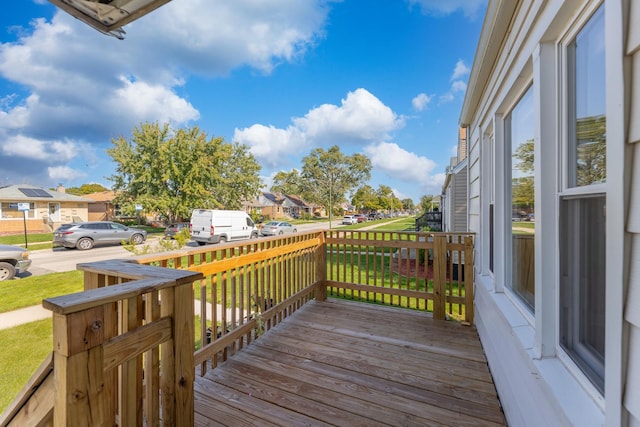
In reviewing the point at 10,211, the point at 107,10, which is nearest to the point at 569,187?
the point at 107,10

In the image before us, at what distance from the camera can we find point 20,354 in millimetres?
3143

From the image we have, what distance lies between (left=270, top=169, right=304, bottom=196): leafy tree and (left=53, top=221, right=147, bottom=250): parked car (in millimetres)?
27832

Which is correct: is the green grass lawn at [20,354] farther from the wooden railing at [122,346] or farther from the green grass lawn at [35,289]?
the wooden railing at [122,346]

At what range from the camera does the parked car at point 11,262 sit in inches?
249

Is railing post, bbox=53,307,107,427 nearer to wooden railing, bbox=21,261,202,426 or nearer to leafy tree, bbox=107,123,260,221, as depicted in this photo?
wooden railing, bbox=21,261,202,426

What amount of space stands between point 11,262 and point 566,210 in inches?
379

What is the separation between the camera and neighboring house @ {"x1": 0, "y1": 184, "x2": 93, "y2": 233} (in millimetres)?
17688

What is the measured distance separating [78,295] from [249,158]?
83.0 feet

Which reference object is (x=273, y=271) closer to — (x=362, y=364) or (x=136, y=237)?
(x=362, y=364)

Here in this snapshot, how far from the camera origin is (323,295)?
4.18 m

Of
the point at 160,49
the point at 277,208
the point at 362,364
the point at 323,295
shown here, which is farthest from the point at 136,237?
the point at 277,208

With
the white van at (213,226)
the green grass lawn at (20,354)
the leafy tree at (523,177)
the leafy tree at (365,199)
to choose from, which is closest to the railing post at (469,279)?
the leafy tree at (523,177)

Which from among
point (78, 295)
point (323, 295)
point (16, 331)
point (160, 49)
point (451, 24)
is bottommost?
point (16, 331)

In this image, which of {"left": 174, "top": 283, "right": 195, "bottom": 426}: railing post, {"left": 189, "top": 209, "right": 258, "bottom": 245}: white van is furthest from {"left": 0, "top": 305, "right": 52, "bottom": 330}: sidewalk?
{"left": 189, "top": 209, "right": 258, "bottom": 245}: white van
